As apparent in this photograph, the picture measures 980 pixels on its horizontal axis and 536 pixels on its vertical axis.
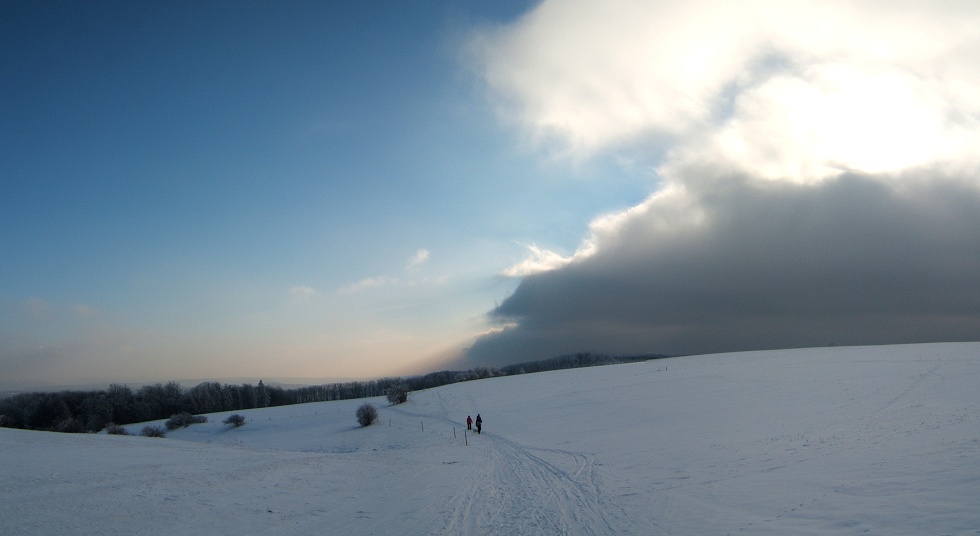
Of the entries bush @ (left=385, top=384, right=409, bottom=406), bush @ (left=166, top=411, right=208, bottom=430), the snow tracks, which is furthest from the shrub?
the snow tracks

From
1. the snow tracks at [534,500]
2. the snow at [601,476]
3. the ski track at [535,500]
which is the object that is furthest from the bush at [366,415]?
the snow tracks at [534,500]

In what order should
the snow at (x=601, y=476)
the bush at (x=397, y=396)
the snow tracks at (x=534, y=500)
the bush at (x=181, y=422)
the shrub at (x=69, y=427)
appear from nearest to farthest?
the snow at (x=601, y=476)
the snow tracks at (x=534, y=500)
the shrub at (x=69, y=427)
the bush at (x=181, y=422)
the bush at (x=397, y=396)

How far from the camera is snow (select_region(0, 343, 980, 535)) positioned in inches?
466

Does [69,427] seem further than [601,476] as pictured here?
Yes

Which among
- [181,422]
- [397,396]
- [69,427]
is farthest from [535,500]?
[69,427]

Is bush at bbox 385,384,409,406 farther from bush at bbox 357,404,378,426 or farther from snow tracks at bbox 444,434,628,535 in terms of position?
snow tracks at bbox 444,434,628,535

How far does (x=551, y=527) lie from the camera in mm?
12000

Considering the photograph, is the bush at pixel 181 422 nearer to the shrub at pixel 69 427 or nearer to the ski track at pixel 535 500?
the shrub at pixel 69 427

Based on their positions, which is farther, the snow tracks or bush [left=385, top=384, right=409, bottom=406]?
bush [left=385, top=384, right=409, bottom=406]

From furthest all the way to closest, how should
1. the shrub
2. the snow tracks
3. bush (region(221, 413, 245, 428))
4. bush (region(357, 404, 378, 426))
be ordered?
1. bush (region(221, 413, 245, 428))
2. the shrub
3. bush (region(357, 404, 378, 426))
4. the snow tracks

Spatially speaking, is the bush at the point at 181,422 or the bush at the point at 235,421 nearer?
the bush at the point at 235,421

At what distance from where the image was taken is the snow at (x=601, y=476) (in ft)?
38.8

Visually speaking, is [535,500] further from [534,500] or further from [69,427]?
[69,427]

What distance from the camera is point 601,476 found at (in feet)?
63.0
